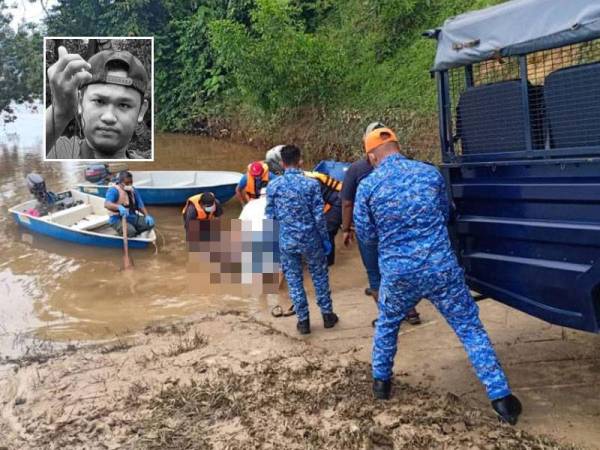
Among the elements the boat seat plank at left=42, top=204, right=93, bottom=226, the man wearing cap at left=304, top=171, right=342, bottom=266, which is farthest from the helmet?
the boat seat plank at left=42, top=204, right=93, bottom=226

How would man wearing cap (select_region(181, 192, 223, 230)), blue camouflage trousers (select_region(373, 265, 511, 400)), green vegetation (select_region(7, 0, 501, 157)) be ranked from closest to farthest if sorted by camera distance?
blue camouflage trousers (select_region(373, 265, 511, 400))
man wearing cap (select_region(181, 192, 223, 230))
green vegetation (select_region(7, 0, 501, 157))

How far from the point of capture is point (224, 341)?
18.1 feet

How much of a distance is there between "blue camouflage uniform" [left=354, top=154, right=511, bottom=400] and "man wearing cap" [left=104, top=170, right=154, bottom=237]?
21.0ft

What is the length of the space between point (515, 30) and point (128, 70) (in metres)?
3.15

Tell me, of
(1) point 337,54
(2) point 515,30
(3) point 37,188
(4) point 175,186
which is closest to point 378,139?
(2) point 515,30

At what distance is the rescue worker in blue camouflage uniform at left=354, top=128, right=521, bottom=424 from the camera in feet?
11.8

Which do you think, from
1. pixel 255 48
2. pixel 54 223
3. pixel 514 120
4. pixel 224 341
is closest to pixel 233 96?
pixel 255 48

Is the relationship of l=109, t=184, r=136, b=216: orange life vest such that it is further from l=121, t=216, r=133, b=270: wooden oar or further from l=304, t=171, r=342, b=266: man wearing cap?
l=304, t=171, r=342, b=266: man wearing cap

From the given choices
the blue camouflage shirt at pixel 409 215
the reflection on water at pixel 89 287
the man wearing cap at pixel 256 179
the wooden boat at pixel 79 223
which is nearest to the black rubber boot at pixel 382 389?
the blue camouflage shirt at pixel 409 215

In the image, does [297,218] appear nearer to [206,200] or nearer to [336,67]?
[206,200]

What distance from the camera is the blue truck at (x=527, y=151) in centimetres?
328

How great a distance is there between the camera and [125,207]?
945cm

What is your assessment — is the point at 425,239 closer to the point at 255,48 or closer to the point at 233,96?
the point at 255,48

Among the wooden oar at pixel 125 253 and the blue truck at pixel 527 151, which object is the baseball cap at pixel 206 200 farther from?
the blue truck at pixel 527 151
